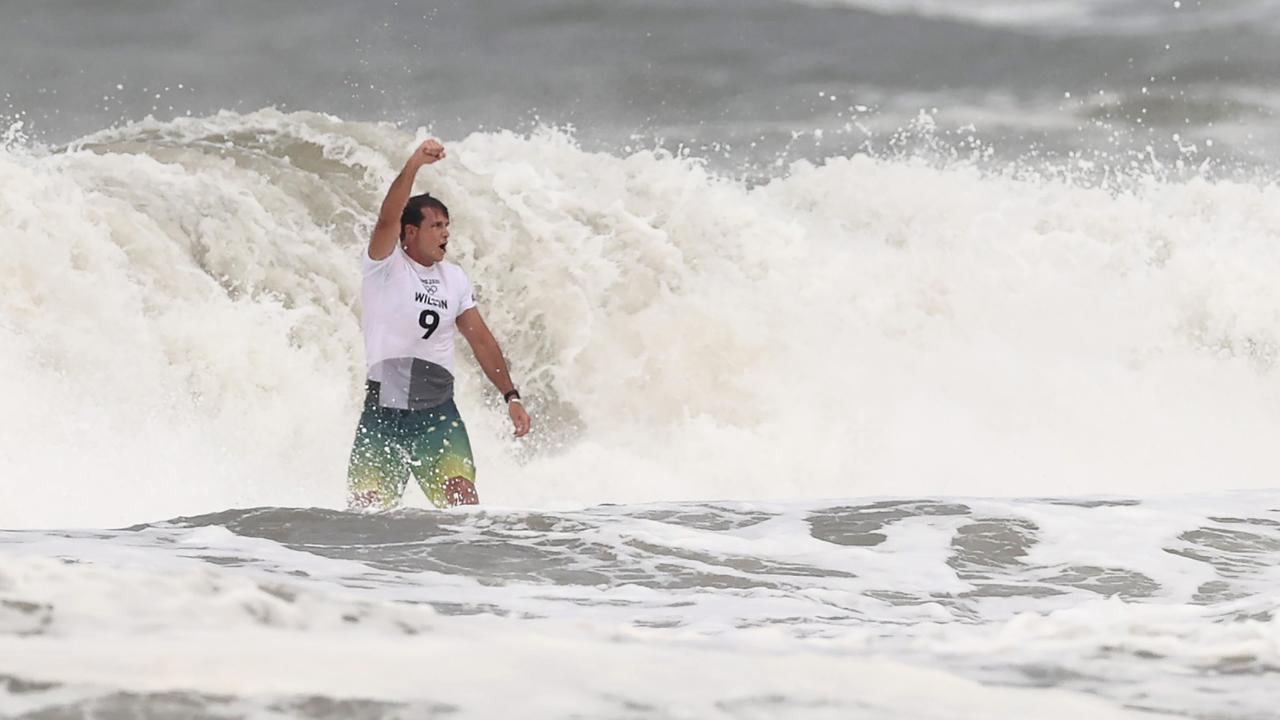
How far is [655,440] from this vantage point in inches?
452

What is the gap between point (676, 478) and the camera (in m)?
11.1

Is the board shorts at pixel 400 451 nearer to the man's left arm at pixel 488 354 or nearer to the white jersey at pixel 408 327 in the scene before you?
the white jersey at pixel 408 327

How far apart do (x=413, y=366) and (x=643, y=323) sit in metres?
7.28


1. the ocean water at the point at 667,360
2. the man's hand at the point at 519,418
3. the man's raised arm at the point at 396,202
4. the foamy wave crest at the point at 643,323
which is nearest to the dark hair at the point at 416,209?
the man's raised arm at the point at 396,202

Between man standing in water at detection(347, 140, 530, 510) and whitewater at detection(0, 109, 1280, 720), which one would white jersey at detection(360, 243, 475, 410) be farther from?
whitewater at detection(0, 109, 1280, 720)

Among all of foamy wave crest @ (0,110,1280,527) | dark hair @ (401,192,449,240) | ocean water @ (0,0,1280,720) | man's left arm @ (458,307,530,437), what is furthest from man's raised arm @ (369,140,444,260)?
foamy wave crest @ (0,110,1280,527)

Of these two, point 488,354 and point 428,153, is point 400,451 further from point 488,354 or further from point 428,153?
point 428,153

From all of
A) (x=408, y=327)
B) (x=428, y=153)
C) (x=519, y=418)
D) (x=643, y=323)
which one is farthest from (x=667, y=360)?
(x=428, y=153)

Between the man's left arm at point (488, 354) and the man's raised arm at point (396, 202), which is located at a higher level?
the man's raised arm at point (396, 202)

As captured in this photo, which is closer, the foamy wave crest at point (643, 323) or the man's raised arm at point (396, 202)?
the man's raised arm at point (396, 202)

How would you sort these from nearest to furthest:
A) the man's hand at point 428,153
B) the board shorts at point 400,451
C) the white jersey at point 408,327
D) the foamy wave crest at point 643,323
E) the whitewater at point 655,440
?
Answer: the whitewater at point 655,440, the man's hand at point 428,153, the white jersey at point 408,327, the board shorts at point 400,451, the foamy wave crest at point 643,323

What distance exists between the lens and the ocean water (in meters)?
2.76

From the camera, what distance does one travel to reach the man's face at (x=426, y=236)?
16.3 ft

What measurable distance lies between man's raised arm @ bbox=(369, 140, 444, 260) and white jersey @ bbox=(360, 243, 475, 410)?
0.05 m
